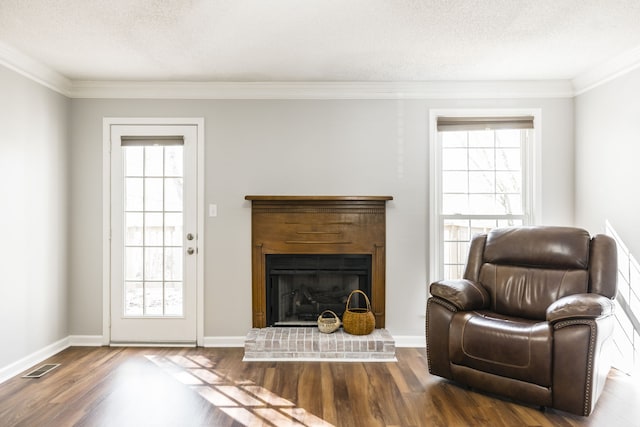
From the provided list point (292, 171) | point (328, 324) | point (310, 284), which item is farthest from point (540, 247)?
point (292, 171)

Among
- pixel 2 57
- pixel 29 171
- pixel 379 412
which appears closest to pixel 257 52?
pixel 2 57

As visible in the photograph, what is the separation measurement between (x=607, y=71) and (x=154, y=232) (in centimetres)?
419

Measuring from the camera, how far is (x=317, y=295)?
4.08 meters

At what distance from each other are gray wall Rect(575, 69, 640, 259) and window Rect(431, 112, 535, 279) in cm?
46

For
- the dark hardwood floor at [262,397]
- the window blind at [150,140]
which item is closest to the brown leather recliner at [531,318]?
the dark hardwood floor at [262,397]

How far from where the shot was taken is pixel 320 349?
3.63 m

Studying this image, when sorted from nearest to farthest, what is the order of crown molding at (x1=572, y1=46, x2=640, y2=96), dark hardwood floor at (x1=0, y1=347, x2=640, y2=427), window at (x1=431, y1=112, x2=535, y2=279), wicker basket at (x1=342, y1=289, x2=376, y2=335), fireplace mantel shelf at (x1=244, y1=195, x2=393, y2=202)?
dark hardwood floor at (x1=0, y1=347, x2=640, y2=427), crown molding at (x1=572, y1=46, x2=640, y2=96), wicker basket at (x1=342, y1=289, x2=376, y2=335), fireplace mantel shelf at (x1=244, y1=195, x2=393, y2=202), window at (x1=431, y1=112, x2=535, y2=279)

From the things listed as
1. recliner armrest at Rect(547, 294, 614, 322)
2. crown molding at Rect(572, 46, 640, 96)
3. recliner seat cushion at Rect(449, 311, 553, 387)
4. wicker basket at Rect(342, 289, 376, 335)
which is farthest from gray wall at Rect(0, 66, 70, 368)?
crown molding at Rect(572, 46, 640, 96)

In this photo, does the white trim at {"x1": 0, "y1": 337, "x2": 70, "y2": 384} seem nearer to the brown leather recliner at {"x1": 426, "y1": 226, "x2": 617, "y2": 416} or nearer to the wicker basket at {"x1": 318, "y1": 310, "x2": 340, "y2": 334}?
the wicker basket at {"x1": 318, "y1": 310, "x2": 340, "y2": 334}

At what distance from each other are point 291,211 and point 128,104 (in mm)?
1842

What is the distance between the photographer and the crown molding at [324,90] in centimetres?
400

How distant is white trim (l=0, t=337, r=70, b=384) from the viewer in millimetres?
3170

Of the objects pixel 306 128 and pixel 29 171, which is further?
pixel 306 128

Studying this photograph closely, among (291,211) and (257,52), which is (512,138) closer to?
(291,211)
